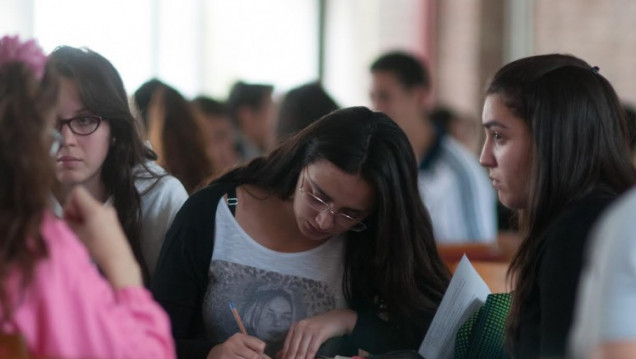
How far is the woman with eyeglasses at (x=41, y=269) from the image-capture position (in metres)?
1.49

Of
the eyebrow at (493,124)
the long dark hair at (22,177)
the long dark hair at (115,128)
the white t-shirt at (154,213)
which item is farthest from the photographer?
the white t-shirt at (154,213)

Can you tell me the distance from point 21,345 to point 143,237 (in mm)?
1096

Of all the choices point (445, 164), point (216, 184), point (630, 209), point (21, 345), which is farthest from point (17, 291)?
point (445, 164)

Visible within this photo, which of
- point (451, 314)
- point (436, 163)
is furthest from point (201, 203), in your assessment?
point (436, 163)

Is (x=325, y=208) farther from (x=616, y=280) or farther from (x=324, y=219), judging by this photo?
(x=616, y=280)

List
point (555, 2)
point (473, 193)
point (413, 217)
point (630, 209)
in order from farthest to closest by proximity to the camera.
Result: point (555, 2), point (473, 193), point (413, 217), point (630, 209)

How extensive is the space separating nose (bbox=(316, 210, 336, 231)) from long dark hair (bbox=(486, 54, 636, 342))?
0.47 m

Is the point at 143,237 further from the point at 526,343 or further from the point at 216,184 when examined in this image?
the point at 526,343

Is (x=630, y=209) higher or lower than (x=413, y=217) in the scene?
higher

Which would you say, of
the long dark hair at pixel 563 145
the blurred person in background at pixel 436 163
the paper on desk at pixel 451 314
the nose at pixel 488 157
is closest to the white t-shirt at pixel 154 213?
the paper on desk at pixel 451 314

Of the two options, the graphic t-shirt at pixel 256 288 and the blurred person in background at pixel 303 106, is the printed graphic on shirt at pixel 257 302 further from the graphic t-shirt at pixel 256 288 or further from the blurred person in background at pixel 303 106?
the blurred person in background at pixel 303 106

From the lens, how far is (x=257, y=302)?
2.38 metres

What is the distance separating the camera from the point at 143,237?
255cm

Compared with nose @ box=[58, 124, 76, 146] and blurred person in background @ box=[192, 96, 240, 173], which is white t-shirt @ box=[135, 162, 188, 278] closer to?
nose @ box=[58, 124, 76, 146]
